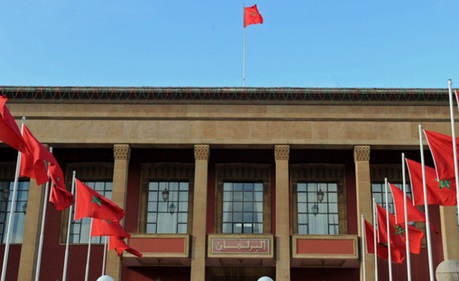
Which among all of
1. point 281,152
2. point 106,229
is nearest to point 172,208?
point 281,152

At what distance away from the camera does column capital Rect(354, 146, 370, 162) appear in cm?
3055

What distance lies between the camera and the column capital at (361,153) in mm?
30552

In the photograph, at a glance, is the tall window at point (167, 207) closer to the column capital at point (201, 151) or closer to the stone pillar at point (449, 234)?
the column capital at point (201, 151)

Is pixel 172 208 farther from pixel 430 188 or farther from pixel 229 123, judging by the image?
pixel 430 188

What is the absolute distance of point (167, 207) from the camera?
3316 centimetres

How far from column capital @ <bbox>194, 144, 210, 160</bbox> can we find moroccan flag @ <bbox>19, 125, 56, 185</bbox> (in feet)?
44.4

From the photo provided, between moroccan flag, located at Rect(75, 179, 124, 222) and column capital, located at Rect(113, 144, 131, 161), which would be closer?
moroccan flag, located at Rect(75, 179, 124, 222)

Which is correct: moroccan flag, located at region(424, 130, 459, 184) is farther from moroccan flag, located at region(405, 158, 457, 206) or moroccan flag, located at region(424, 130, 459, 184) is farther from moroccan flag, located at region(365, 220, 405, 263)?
moroccan flag, located at region(365, 220, 405, 263)

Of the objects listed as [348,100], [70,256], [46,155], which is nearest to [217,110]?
[348,100]

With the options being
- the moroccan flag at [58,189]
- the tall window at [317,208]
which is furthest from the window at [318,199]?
the moroccan flag at [58,189]

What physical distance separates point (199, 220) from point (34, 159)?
536 inches

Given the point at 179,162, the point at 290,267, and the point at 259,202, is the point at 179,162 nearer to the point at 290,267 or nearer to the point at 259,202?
the point at 259,202

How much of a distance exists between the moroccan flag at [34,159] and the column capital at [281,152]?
15007mm

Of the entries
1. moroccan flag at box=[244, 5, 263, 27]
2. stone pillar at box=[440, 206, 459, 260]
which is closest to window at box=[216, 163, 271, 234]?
moroccan flag at box=[244, 5, 263, 27]
